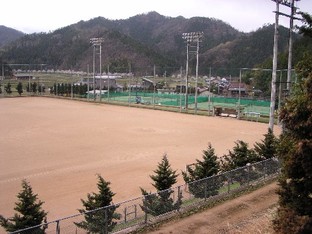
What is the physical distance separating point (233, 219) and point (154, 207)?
9.70 feet

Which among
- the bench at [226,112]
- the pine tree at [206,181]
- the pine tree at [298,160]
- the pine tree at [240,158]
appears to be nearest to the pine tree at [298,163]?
the pine tree at [298,160]

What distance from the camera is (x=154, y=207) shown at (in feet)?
44.3

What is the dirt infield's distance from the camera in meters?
Result: 19.5

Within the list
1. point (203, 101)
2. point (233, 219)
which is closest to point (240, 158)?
point (233, 219)

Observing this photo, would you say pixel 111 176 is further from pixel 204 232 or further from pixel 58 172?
pixel 204 232

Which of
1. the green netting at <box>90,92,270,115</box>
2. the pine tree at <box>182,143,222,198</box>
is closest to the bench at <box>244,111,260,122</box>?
the green netting at <box>90,92,270,115</box>

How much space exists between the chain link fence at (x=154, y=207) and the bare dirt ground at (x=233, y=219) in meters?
0.66

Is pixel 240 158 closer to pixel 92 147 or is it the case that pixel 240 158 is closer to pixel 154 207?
pixel 154 207

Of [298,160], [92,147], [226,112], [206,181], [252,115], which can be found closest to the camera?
[298,160]

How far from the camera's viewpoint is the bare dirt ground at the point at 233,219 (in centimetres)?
1270

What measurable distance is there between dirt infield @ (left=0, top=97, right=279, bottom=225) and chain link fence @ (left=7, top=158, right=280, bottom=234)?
309 centimetres

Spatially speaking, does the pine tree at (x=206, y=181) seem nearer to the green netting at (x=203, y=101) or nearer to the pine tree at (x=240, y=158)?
the pine tree at (x=240, y=158)

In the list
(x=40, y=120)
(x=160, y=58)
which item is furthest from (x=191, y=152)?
(x=160, y=58)

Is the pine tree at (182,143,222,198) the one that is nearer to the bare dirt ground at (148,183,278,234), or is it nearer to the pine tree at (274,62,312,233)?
the bare dirt ground at (148,183,278,234)
